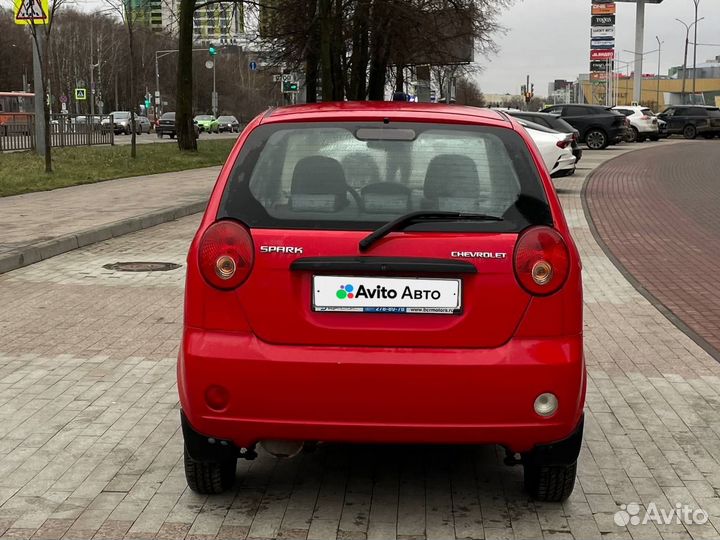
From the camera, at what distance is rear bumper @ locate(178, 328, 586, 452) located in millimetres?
3701

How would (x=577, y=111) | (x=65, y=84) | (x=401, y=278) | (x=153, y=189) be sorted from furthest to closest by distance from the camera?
(x=65, y=84) < (x=577, y=111) < (x=153, y=189) < (x=401, y=278)

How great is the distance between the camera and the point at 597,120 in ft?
131

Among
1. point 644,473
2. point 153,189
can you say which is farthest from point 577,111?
point 644,473

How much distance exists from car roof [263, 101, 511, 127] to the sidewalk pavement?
6.77 metres

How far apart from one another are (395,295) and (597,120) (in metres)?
37.8

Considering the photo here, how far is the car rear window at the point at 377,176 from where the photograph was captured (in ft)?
12.6

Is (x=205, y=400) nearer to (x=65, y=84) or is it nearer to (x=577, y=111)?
(x=577, y=111)

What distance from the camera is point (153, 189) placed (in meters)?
20.0

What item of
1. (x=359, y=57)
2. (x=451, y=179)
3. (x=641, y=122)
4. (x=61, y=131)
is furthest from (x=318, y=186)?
(x=641, y=122)

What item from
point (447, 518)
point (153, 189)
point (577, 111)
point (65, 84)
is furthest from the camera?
point (65, 84)

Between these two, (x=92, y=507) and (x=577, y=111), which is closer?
(x=92, y=507)

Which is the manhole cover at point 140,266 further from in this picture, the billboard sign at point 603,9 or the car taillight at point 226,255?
the billboard sign at point 603,9

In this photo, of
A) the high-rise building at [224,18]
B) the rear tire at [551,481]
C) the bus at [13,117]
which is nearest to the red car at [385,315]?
the rear tire at [551,481]

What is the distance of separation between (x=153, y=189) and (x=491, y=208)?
1679 centimetres
